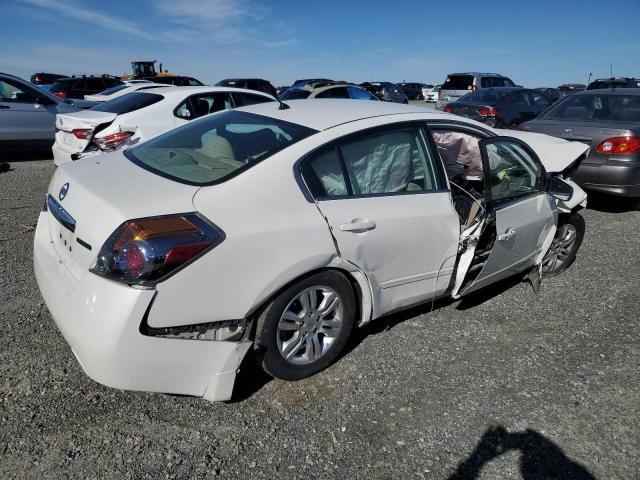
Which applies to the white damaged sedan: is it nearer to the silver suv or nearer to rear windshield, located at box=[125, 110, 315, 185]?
rear windshield, located at box=[125, 110, 315, 185]

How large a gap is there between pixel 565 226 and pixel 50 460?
4.11 metres

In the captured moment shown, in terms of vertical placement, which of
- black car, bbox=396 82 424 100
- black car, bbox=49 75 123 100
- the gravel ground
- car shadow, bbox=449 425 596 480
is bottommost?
car shadow, bbox=449 425 596 480

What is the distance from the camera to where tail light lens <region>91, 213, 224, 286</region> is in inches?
84.7

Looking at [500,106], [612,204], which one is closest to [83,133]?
[612,204]

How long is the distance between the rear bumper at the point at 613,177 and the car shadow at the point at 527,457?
4623 mm

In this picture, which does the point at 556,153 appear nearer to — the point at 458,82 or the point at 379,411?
the point at 379,411

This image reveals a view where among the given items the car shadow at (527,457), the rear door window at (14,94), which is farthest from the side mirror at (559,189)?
the rear door window at (14,94)

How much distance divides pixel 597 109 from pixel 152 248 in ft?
22.6

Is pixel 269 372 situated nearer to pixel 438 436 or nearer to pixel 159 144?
pixel 438 436

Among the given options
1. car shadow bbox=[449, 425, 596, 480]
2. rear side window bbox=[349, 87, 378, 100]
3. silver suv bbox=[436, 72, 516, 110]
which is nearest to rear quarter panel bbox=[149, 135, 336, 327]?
car shadow bbox=[449, 425, 596, 480]

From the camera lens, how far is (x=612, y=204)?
23.5ft

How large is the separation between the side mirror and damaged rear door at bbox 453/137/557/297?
0.32ft

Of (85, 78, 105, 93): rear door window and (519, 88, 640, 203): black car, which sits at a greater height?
(85, 78, 105, 93): rear door window

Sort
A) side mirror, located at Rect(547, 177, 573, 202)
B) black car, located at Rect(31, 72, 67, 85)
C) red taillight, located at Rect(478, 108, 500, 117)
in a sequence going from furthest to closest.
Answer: black car, located at Rect(31, 72, 67, 85) → red taillight, located at Rect(478, 108, 500, 117) → side mirror, located at Rect(547, 177, 573, 202)
